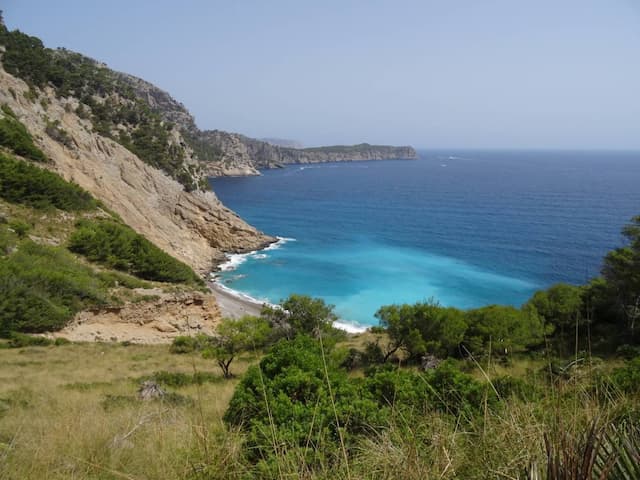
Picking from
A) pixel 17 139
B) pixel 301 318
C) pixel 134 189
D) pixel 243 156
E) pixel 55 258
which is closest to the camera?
pixel 301 318

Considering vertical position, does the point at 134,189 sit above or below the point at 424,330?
above

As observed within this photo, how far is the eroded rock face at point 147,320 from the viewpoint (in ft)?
70.5

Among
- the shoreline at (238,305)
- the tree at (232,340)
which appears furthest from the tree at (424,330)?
the shoreline at (238,305)

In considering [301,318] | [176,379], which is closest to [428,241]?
[301,318]

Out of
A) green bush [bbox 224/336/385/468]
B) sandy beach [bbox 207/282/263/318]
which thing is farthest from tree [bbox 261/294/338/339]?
sandy beach [bbox 207/282/263/318]

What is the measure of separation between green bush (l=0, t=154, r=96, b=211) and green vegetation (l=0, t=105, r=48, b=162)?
243 cm

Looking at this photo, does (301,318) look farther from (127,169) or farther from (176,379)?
(127,169)

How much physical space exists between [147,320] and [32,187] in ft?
40.3

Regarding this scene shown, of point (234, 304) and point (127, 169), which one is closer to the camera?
point (234, 304)

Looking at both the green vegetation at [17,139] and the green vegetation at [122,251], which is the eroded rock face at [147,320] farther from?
the green vegetation at [17,139]

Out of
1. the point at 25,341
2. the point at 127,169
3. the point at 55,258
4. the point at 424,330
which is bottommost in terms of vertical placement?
the point at 424,330

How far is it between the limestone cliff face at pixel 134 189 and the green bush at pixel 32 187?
17.6ft

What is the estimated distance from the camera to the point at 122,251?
89.7 ft

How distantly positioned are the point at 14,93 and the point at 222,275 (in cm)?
2408
